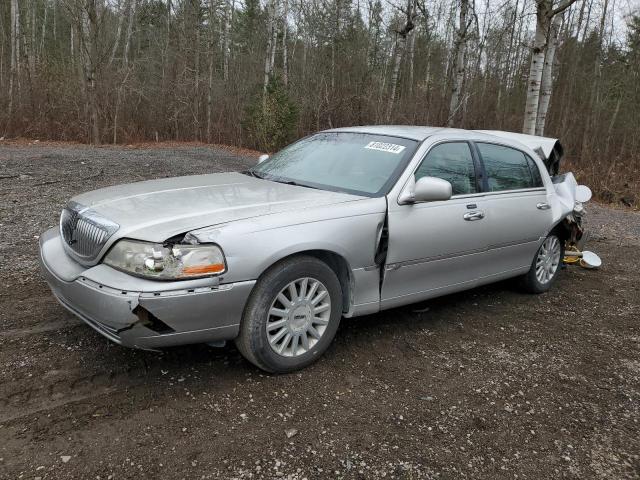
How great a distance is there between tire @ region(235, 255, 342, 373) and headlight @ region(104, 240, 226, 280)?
0.34m

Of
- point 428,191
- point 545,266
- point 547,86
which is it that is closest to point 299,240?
point 428,191

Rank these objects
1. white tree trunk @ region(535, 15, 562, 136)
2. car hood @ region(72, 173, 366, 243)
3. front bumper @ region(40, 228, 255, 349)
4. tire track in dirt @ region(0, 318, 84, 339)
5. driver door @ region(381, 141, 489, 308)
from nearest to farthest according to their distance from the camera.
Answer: front bumper @ region(40, 228, 255, 349) < car hood @ region(72, 173, 366, 243) < tire track in dirt @ region(0, 318, 84, 339) < driver door @ region(381, 141, 489, 308) < white tree trunk @ region(535, 15, 562, 136)

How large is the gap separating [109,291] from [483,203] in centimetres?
303

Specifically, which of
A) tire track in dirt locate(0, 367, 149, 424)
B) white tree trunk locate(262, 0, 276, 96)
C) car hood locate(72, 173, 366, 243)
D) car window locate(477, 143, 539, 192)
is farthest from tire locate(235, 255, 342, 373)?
white tree trunk locate(262, 0, 276, 96)

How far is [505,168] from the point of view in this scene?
15.8 feet

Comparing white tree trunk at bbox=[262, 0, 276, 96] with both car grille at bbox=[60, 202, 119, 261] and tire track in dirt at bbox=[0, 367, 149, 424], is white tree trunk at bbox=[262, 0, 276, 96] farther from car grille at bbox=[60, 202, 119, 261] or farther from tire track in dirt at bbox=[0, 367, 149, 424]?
tire track in dirt at bbox=[0, 367, 149, 424]

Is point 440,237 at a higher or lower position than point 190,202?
lower

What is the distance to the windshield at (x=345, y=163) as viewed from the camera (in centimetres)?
387

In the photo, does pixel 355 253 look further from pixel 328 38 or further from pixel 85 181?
pixel 328 38

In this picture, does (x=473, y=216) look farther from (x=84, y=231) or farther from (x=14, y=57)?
(x=14, y=57)

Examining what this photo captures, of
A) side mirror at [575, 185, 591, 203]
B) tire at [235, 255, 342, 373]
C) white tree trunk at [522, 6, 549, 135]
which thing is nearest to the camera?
tire at [235, 255, 342, 373]

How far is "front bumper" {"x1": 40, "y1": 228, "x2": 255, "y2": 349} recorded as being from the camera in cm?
274

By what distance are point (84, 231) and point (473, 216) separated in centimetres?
292

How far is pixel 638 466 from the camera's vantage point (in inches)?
107
